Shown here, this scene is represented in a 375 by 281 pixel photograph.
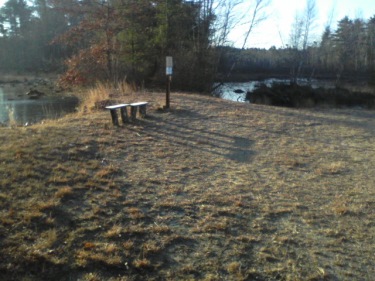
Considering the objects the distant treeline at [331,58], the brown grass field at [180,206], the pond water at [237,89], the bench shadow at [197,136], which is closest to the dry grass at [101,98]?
the bench shadow at [197,136]

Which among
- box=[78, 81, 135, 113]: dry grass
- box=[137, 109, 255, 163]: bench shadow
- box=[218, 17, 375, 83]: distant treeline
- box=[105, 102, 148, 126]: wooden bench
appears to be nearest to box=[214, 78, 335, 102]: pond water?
box=[218, 17, 375, 83]: distant treeline

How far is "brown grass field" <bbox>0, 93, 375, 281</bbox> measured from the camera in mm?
2789

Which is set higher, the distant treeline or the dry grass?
the distant treeline

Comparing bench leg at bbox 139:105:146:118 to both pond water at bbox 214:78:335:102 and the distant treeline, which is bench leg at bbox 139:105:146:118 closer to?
pond water at bbox 214:78:335:102

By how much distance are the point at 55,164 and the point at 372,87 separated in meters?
25.1

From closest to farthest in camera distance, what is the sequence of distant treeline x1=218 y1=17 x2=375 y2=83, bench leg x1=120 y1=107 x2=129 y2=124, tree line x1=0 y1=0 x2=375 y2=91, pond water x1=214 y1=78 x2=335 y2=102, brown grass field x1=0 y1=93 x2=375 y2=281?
1. brown grass field x1=0 y1=93 x2=375 y2=281
2. bench leg x1=120 y1=107 x2=129 y2=124
3. tree line x1=0 y1=0 x2=375 y2=91
4. pond water x1=214 y1=78 x2=335 y2=102
5. distant treeline x1=218 y1=17 x2=375 y2=83

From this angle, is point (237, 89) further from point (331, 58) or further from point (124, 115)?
point (331, 58)

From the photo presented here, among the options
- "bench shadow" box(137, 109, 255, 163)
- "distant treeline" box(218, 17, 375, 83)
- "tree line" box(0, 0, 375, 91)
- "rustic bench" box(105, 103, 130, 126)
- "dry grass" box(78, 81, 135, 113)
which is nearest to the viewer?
"bench shadow" box(137, 109, 255, 163)

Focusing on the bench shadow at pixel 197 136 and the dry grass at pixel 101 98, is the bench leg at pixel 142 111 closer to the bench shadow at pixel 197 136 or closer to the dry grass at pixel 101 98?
the bench shadow at pixel 197 136

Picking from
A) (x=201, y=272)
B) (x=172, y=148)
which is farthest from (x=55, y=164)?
(x=201, y=272)

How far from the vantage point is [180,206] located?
386 centimetres

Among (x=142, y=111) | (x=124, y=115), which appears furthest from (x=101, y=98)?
(x=124, y=115)

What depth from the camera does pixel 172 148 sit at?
6152 millimetres

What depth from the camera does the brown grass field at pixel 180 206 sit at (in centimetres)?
279
